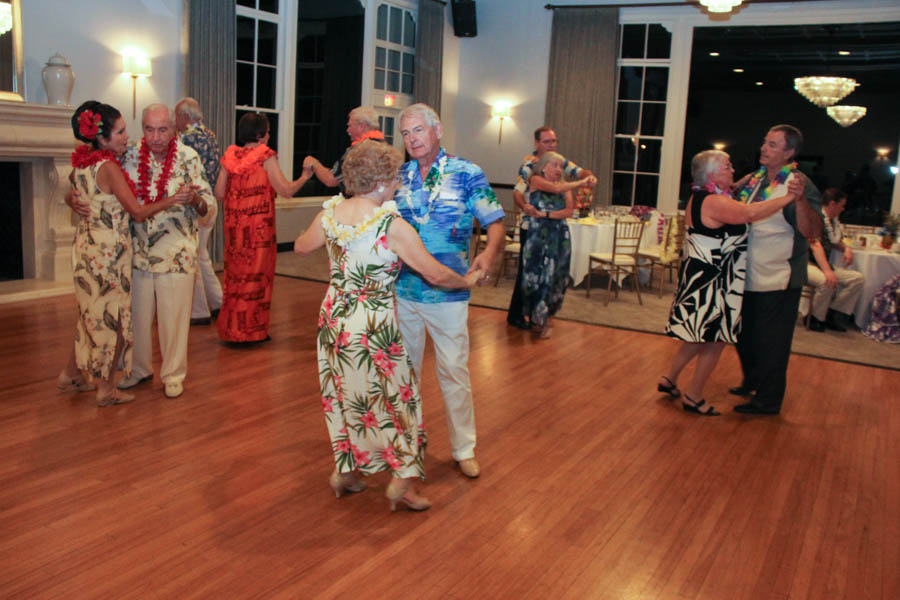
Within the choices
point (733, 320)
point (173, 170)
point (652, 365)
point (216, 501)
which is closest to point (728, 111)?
point (652, 365)

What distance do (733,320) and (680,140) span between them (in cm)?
795

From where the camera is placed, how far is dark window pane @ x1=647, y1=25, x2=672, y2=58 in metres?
11.7

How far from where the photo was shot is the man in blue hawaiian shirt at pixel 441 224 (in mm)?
3359

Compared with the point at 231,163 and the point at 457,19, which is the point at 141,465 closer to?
the point at 231,163

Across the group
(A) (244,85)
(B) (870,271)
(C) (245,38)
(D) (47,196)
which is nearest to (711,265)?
(B) (870,271)

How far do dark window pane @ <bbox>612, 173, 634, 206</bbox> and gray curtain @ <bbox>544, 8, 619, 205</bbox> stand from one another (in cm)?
31

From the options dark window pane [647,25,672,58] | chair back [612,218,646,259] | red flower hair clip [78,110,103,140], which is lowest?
chair back [612,218,646,259]

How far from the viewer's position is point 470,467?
3564mm

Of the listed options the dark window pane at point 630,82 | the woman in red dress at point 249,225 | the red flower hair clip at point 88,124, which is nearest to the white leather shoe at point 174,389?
the woman in red dress at point 249,225

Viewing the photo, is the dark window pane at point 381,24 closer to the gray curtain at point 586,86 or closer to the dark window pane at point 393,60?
the dark window pane at point 393,60

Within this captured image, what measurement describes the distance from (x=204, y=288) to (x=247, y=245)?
1.10 m

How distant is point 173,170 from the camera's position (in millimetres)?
4223

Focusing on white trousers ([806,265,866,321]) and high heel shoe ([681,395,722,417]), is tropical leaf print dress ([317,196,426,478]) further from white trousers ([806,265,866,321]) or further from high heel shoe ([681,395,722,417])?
white trousers ([806,265,866,321])

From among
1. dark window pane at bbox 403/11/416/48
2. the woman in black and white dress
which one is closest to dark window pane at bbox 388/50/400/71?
dark window pane at bbox 403/11/416/48
